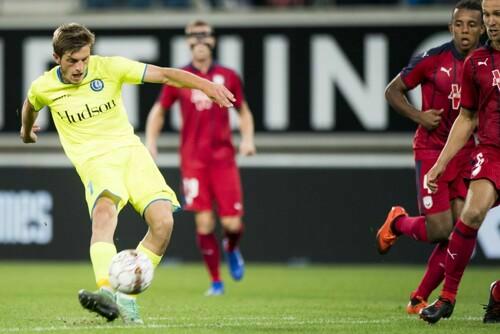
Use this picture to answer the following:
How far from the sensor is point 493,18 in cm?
835

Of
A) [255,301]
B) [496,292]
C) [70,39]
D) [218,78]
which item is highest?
[70,39]

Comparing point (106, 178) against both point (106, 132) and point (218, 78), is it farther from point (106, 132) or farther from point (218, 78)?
point (218, 78)

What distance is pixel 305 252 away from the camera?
16.0 metres

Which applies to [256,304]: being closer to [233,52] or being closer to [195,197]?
[195,197]

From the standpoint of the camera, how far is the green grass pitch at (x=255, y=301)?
8.24 m

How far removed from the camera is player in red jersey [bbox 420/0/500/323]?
826cm

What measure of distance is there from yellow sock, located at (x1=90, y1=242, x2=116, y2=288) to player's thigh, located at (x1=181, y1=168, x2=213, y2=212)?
4.51 metres

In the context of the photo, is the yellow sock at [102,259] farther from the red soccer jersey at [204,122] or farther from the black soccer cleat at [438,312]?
the red soccer jersey at [204,122]

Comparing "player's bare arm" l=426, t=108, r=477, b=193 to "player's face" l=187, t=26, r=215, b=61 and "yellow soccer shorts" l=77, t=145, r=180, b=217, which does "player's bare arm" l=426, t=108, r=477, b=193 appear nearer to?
"yellow soccer shorts" l=77, t=145, r=180, b=217

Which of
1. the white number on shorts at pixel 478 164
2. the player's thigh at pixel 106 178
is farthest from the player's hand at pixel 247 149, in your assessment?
the white number on shorts at pixel 478 164

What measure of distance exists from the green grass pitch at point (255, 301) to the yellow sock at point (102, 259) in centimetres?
30

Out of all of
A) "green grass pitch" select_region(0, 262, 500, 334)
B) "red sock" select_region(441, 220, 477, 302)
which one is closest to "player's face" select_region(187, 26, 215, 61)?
"green grass pitch" select_region(0, 262, 500, 334)

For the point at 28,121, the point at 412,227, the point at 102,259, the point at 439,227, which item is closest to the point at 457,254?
the point at 439,227

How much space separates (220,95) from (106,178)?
3.06ft
